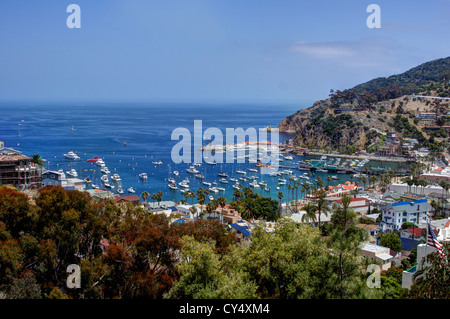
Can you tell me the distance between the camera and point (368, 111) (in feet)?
293

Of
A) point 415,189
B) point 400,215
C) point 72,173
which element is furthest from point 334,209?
point 72,173

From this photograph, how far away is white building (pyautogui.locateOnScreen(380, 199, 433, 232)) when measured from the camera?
28938 mm

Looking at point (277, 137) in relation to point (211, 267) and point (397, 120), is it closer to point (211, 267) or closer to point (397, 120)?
point (397, 120)

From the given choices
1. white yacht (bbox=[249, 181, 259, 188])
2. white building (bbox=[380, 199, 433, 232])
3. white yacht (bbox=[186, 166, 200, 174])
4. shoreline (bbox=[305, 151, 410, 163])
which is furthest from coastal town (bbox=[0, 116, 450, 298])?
white yacht (bbox=[186, 166, 200, 174])

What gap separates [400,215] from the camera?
29016mm

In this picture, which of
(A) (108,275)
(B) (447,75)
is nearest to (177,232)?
(A) (108,275)

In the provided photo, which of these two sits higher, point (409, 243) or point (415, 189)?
point (415, 189)

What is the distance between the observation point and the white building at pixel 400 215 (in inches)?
1139

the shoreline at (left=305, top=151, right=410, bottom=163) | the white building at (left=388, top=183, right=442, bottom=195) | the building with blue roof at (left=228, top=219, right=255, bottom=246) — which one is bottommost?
the white building at (left=388, top=183, right=442, bottom=195)

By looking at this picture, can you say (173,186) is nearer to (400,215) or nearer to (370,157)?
(400,215)

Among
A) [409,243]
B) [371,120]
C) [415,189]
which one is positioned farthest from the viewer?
[371,120]

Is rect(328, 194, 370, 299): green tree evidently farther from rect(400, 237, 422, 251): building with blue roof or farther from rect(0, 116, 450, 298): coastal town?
rect(400, 237, 422, 251): building with blue roof

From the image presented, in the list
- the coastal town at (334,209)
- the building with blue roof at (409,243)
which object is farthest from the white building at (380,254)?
the building with blue roof at (409,243)
